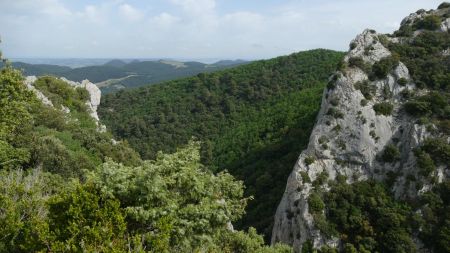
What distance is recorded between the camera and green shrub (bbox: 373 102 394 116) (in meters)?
→ 45.5

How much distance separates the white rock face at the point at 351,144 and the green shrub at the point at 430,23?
30.3 ft

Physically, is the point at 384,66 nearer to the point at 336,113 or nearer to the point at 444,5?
the point at 336,113

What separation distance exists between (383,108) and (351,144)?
5.56 m

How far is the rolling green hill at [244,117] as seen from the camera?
55750 millimetres

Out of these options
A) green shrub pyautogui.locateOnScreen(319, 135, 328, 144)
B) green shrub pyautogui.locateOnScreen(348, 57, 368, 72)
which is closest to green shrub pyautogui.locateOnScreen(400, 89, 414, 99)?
green shrub pyautogui.locateOnScreen(348, 57, 368, 72)

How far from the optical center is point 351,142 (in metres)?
45.1

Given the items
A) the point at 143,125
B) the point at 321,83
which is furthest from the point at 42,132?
the point at 321,83

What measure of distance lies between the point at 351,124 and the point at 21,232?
3940 centimetres

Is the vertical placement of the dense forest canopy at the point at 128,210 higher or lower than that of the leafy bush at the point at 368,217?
higher

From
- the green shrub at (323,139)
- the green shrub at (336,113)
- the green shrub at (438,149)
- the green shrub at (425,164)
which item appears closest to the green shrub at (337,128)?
the green shrub at (336,113)

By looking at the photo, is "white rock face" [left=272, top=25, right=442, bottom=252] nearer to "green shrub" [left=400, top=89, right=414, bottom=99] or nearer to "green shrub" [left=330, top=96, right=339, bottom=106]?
"green shrub" [left=330, top=96, right=339, bottom=106]

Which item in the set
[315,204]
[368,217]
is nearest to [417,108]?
[368,217]

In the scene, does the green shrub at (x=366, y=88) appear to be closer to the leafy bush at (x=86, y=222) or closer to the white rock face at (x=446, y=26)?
the white rock face at (x=446, y=26)

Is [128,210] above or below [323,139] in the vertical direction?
above
